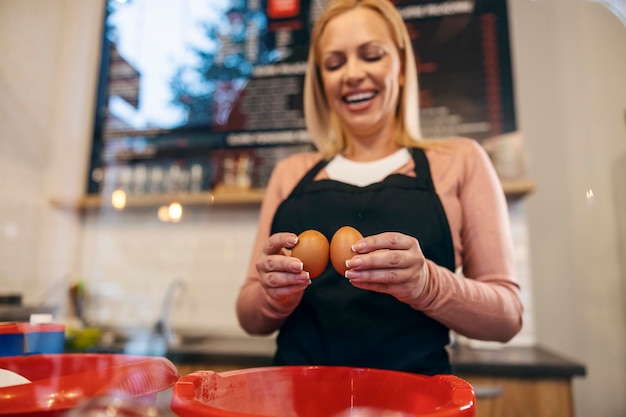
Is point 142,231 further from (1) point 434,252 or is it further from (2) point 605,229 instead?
(2) point 605,229

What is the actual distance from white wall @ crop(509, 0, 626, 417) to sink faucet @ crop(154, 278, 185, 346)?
1.15m

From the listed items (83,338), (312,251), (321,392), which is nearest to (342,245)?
(312,251)

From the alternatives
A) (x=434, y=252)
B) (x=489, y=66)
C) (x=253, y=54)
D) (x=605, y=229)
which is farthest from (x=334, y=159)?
(x=489, y=66)

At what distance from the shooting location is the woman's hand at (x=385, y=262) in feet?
1.25

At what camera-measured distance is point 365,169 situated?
1.95 feet

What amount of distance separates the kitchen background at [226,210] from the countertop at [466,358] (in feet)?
0.31

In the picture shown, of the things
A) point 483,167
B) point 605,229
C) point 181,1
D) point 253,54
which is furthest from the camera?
point 253,54

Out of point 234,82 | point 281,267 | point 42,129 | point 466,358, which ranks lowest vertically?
point 466,358

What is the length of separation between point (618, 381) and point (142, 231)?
1566mm

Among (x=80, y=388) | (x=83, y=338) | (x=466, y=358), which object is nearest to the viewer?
(x=80, y=388)

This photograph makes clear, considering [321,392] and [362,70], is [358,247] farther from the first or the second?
[362,70]

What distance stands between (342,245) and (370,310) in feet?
0.57

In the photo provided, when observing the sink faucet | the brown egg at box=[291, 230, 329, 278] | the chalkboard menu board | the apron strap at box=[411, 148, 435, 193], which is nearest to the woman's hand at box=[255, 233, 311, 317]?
the brown egg at box=[291, 230, 329, 278]

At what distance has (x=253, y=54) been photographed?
4.42 feet
